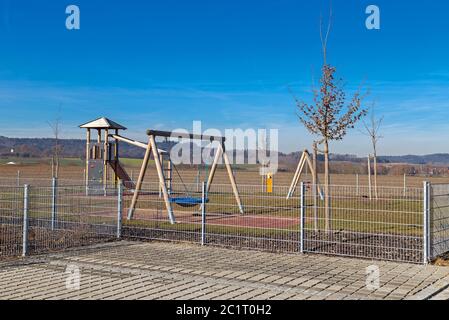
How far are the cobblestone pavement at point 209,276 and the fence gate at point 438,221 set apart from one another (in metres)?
0.79

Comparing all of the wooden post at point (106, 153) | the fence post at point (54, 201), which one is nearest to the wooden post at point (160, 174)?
the fence post at point (54, 201)

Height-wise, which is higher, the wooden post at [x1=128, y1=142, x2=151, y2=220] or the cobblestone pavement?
the wooden post at [x1=128, y1=142, x2=151, y2=220]

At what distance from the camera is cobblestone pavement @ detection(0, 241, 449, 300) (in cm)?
682

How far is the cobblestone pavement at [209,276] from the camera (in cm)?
682

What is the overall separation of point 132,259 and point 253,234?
394 centimetres

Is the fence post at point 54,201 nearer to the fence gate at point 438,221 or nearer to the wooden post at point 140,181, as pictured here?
the wooden post at point 140,181

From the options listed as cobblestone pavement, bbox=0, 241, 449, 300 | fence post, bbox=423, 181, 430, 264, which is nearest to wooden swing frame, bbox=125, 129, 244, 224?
cobblestone pavement, bbox=0, 241, 449, 300

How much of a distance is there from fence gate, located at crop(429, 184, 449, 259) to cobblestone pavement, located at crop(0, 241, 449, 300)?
0.79 meters

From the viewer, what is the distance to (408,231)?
13078 mm

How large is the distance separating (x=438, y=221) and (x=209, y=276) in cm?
438

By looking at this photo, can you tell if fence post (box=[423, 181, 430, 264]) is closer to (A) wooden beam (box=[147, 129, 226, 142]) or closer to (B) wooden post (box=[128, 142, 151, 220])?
(B) wooden post (box=[128, 142, 151, 220])

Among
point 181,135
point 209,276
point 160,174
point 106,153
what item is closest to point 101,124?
point 106,153

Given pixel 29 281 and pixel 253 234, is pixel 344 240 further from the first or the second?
pixel 29 281

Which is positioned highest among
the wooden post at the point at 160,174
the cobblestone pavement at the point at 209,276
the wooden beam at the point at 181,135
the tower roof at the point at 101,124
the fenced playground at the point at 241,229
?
the tower roof at the point at 101,124
